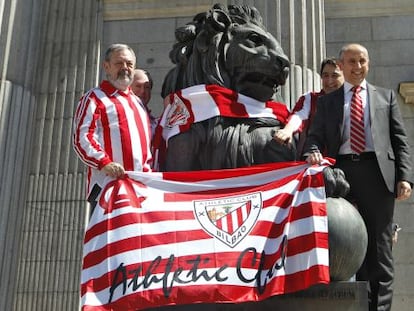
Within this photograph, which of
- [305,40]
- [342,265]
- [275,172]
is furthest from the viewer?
[305,40]

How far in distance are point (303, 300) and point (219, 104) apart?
145 centimetres

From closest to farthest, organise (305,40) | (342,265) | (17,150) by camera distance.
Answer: (342,265)
(305,40)
(17,150)

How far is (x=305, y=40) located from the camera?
9.80 meters

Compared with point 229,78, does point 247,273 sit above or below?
below

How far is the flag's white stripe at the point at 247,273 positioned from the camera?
396cm

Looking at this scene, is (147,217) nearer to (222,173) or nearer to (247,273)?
(222,173)

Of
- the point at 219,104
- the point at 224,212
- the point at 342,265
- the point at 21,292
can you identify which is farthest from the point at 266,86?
the point at 21,292

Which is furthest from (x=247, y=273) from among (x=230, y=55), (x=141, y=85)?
(x=141, y=85)

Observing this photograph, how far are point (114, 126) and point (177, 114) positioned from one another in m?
0.44

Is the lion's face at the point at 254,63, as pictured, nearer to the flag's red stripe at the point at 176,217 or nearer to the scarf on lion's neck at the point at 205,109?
the scarf on lion's neck at the point at 205,109

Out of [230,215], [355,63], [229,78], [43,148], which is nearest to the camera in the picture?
[230,215]

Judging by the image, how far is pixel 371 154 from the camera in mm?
4516

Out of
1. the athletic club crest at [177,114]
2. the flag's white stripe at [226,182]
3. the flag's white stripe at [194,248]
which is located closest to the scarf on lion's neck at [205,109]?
the athletic club crest at [177,114]

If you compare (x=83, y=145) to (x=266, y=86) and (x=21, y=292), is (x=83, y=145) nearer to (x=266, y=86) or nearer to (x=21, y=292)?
(x=266, y=86)
